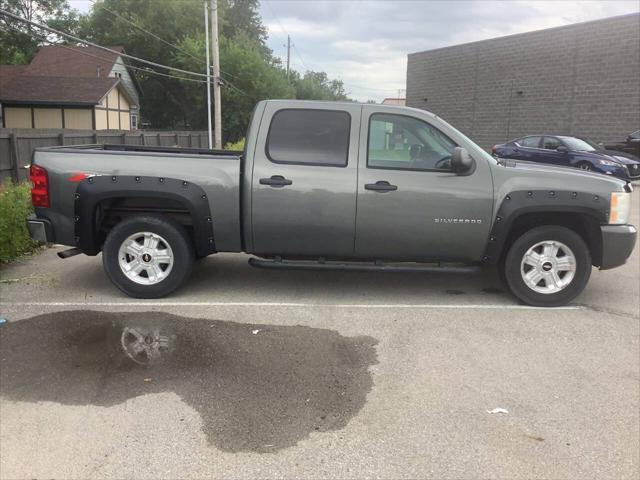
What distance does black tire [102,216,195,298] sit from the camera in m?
5.53

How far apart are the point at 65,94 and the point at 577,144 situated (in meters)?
29.9

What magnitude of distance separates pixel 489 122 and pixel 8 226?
2919 cm

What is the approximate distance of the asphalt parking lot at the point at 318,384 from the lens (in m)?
3.08

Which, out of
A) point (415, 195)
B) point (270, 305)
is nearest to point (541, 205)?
point (415, 195)

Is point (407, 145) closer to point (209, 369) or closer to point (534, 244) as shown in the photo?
point (534, 244)

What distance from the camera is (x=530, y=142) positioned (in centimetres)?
1914

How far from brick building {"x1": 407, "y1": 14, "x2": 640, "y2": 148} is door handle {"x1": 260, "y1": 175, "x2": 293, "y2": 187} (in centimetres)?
2356

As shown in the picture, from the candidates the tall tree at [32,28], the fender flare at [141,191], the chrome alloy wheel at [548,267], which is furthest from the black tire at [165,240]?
the tall tree at [32,28]

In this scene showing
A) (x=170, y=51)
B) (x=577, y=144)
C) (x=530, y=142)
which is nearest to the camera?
(x=577, y=144)

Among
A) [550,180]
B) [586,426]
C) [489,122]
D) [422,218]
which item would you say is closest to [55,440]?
[586,426]

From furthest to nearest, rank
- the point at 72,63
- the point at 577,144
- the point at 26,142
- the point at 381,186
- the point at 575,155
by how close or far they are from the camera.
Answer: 1. the point at 72,63
2. the point at 577,144
3. the point at 575,155
4. the point at 26,142
5. the point at 381,186

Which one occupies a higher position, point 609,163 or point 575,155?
point 575,155

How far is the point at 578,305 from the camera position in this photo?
19.1ft

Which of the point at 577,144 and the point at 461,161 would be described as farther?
the point at 577,144
